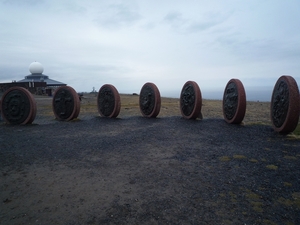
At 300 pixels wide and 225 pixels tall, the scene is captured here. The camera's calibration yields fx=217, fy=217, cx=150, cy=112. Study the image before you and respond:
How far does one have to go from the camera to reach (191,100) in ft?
43.0

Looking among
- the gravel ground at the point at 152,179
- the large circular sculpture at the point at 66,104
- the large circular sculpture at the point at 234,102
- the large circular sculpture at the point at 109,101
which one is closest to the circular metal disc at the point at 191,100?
the large circular sculpture at the point at 234,102

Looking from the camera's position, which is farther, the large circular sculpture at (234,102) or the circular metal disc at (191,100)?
the circular metal disc at (191,100)

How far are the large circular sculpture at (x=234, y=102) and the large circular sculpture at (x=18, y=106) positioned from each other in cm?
1109

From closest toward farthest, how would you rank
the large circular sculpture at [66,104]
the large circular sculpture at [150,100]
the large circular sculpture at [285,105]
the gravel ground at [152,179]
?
the gravel ground at [152,179] < the large circular sculpture at [285,105] < the large circular sculpture at [66,104] < the large circular sculpture at [150,100]

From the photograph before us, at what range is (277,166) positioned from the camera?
5.78 meters

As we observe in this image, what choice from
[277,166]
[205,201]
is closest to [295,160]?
[277,166]

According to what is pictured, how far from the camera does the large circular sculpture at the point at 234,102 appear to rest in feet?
35.1

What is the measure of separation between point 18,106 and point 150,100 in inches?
315

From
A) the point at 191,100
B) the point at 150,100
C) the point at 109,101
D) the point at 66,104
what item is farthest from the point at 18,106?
the point at 191,100

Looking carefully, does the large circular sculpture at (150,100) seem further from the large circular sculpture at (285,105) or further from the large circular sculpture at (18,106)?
the large circular sculpture at (18,106)

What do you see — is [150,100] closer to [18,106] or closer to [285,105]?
[285,105]

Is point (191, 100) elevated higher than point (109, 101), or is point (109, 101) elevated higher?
point (191, 100)

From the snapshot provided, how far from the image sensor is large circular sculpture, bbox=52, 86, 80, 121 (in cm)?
1364

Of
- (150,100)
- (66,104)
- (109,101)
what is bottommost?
(66,104)
